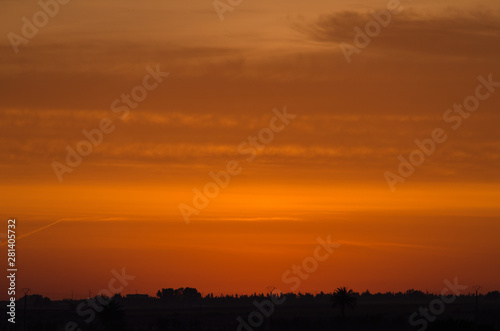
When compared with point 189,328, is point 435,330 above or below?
below

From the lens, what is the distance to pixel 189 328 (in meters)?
193

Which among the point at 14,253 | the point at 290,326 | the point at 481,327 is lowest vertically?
the point at 481,327

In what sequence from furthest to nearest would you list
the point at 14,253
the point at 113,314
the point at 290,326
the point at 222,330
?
the point at 290,326
the point at 222,330
the point at 113,314
the point at 14,253

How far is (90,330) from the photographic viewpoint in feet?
600

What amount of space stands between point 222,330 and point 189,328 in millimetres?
13415

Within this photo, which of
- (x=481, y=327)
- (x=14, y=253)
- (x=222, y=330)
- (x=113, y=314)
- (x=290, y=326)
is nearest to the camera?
(x=14, y=253)

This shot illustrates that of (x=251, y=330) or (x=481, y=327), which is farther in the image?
(x=251, y=330)

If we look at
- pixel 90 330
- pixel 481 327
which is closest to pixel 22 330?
pixel 90 330

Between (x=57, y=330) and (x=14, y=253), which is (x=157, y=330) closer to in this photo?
(x=57, y=330)

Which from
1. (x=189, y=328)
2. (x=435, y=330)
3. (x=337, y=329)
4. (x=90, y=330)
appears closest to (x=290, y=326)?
(x=337, y=329)

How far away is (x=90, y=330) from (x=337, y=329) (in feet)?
180

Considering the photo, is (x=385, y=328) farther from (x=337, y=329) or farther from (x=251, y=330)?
(x=251, y=330)

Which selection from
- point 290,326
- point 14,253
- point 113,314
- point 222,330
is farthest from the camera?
point 290,326

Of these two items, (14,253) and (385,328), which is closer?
(14,253)
